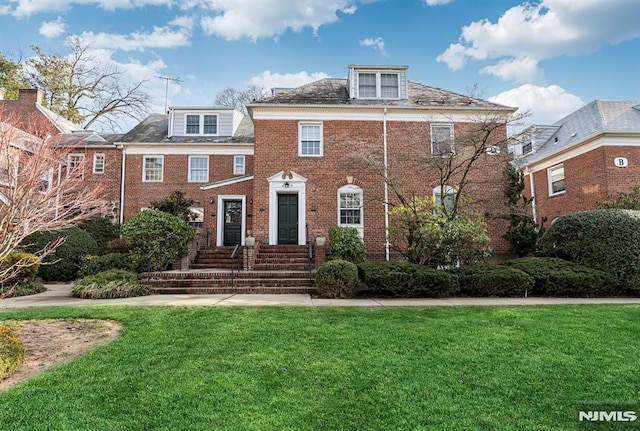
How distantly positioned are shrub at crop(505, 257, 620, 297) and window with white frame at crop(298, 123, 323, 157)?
8.83 metres

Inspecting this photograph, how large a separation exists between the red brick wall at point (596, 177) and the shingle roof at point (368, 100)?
16.5 feet

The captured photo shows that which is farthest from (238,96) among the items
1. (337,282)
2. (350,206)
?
(337,282)

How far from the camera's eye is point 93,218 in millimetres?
16516

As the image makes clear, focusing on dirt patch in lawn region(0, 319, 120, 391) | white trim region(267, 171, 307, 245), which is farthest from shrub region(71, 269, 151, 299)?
white trim region(267, 171, 307, 245)

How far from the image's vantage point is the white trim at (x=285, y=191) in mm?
13977

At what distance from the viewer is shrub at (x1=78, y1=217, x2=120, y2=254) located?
16031mm

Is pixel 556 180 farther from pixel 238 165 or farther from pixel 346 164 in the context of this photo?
pixel 238 165

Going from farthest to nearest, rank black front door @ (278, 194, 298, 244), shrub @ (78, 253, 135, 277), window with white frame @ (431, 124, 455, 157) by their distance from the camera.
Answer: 1. window with white frame @ (431, 124, 455, 157)
2. black front door @ (278, 194, 298, 244)
3. shrub @ (78, 253, 135, 277)

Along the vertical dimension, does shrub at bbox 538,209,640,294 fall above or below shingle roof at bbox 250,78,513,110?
below

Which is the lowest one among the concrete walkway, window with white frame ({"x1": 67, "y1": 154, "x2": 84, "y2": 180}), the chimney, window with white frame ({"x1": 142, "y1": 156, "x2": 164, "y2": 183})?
the concrete walkway

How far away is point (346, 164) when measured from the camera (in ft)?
46.4

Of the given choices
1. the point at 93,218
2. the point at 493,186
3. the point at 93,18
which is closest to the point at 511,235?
the point at 493,186

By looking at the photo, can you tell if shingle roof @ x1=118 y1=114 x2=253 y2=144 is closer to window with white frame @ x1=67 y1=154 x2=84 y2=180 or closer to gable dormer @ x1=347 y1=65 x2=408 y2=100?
gable dormer @ x1=347 y1=65 x2=408 y2=100

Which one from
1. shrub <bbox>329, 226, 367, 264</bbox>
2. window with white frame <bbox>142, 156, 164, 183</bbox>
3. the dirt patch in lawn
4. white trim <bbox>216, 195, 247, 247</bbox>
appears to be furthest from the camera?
window with white frame <bbox>142, 156, 164, 183</bbox>
